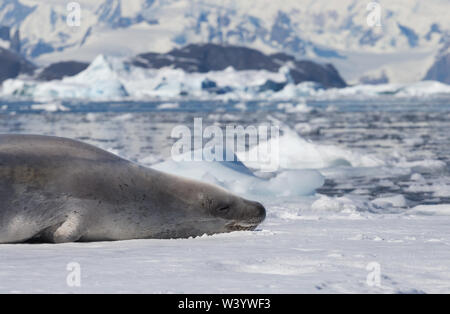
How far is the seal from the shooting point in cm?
440

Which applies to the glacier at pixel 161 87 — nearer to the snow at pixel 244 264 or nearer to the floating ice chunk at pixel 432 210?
the floating ice chunk at pixel 432 210

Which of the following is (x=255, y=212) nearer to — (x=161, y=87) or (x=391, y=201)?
(x=391, y=201)

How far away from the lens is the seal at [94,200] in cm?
440

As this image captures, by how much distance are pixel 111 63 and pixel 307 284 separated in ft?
286

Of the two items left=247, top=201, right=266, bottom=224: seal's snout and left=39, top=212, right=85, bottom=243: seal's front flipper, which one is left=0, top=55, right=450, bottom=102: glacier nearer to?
left=247, top=201, right=266, bottom=224: seal's snout

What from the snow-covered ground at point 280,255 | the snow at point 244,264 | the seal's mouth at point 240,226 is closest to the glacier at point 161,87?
the snow-covered ground at point 280,255

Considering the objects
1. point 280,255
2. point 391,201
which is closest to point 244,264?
point 280,255

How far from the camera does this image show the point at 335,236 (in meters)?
4.80

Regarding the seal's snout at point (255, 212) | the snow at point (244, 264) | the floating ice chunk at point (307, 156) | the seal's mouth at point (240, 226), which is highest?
the floating ice chunk at point (307, 156)

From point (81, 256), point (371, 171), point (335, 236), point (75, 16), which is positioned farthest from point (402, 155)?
point (81, 256)

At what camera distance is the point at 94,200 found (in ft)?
15.0

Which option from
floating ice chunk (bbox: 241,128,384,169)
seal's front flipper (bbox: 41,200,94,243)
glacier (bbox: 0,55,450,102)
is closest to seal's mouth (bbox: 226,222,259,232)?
seal's front flipper (bbox: 41,200,94,243)

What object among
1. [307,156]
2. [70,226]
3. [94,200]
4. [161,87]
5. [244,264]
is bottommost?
[244,264]

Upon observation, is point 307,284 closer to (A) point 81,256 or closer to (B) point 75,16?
(A) point 81,256
